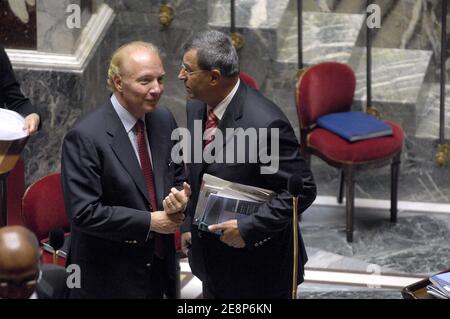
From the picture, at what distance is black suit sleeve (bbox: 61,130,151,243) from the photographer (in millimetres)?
3586

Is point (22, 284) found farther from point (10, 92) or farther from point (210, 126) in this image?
point (10, 92)

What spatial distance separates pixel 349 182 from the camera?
6.23 metres

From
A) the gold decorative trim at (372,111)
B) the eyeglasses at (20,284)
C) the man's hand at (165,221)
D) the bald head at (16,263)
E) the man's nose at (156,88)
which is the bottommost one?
the gold decorative trim at (372,111)

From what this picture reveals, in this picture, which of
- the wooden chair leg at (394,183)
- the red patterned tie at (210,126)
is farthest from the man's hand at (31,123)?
the wooden chair leg at (394,183)

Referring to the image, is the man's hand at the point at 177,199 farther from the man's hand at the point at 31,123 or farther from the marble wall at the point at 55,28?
the marble wall at the point at 55,28

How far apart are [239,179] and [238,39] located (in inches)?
125

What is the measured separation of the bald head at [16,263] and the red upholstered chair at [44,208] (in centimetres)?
186

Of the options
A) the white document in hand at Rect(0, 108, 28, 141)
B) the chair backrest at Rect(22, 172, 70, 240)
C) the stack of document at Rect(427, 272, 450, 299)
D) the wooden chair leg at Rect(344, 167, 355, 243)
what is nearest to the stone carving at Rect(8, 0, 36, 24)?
the white document in hand at Rect(0, 108, 28, 141)

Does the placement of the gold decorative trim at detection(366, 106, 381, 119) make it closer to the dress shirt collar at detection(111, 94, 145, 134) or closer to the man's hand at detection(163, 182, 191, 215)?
the dress shirt collar at detection(111, 94, 145, 134)

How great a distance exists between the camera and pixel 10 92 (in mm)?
5172

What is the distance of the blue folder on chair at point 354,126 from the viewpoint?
245 inches

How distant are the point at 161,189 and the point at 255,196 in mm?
352
